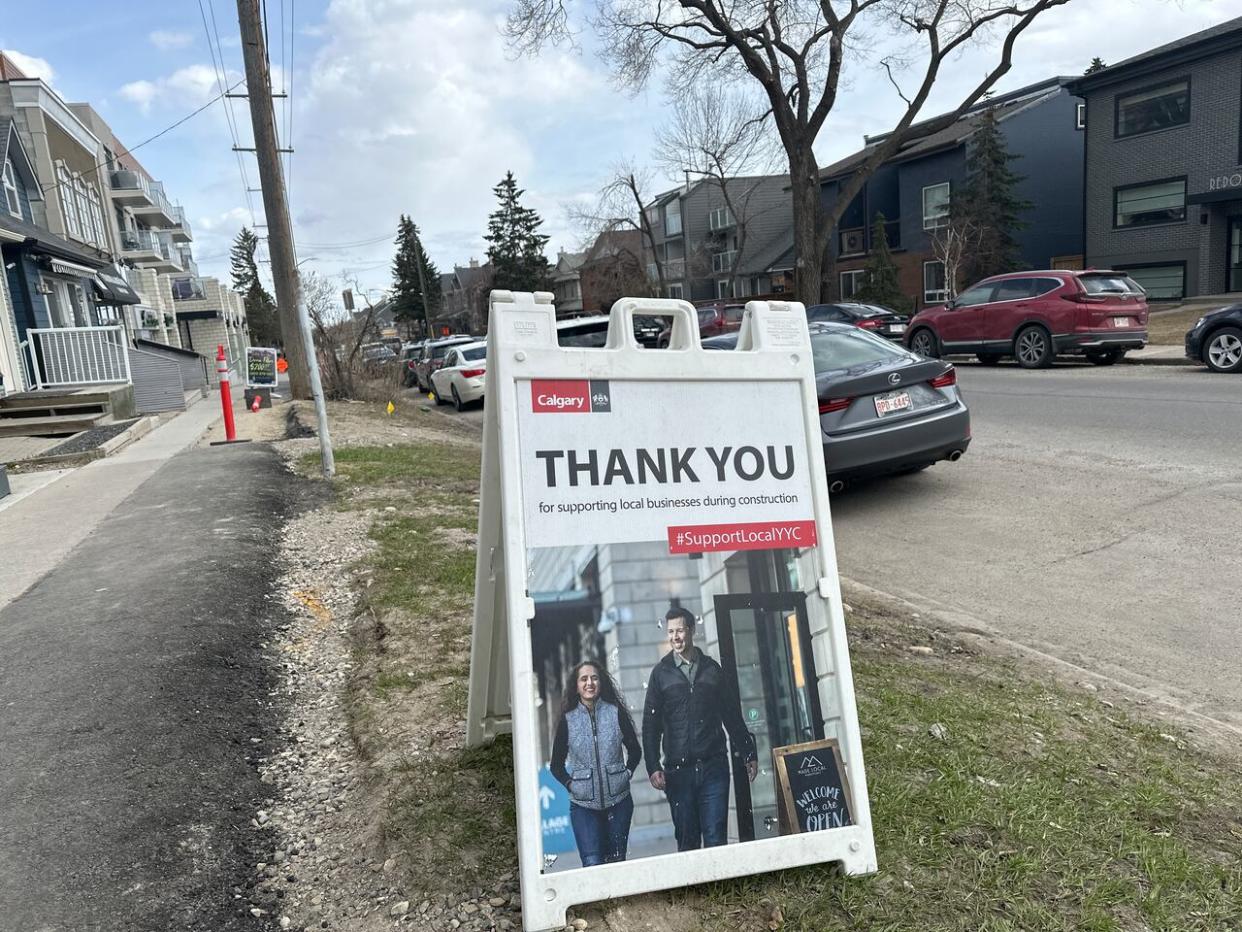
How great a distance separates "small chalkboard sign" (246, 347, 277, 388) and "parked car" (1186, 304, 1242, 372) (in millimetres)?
17787

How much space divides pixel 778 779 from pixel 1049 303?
16.6 m

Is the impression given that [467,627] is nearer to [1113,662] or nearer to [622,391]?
[622,391]

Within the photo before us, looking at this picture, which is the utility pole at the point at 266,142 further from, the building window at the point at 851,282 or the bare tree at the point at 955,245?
the building window at the point at 851,282

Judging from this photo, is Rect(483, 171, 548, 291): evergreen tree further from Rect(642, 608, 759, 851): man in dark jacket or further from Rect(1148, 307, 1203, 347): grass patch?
Rect(642, 608, 759, 851): man in dark jacket

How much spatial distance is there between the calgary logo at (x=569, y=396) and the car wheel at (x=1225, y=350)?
14676 millimetres

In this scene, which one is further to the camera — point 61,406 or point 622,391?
point 61,406

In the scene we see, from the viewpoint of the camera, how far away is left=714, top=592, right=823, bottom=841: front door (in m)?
2.43

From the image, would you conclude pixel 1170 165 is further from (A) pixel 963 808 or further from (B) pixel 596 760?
(B) pixel 596 760

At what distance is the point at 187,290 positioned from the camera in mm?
48906

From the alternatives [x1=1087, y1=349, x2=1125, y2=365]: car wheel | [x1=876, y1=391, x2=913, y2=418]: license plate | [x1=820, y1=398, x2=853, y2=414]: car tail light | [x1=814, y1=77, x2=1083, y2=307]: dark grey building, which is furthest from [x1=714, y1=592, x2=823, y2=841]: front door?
[x1=814, y1=77, x2=1083, y2=307]: dark grey building

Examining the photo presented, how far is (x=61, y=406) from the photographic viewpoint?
1524 centimetres

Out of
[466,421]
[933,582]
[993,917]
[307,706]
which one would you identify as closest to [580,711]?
[993,917]

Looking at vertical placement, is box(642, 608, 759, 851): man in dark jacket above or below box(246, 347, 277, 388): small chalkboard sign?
below

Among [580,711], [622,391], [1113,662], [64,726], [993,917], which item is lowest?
[1113,662]
